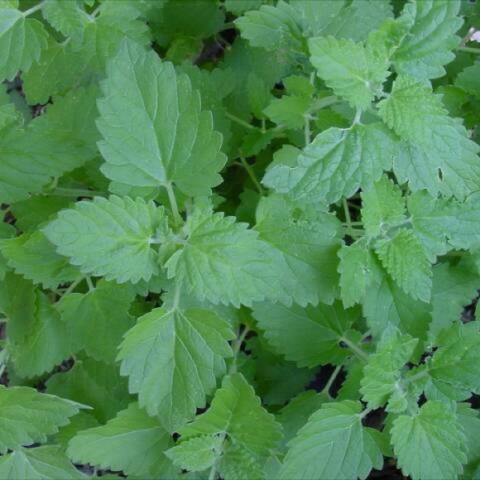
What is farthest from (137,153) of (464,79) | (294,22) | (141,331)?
(464,79)

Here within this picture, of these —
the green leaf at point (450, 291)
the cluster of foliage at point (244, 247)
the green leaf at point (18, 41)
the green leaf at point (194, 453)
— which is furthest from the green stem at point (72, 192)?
→ the green leaf at point (450, 291)

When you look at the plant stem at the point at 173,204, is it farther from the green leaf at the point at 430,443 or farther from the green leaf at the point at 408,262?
the green leaf at the point at 430,443

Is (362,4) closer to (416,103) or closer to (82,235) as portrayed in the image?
(416,103)

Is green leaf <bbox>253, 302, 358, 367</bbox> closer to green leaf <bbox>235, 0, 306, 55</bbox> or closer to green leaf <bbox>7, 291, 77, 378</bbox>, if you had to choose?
green leaf <bbox>7, 291, 77, 378</bbox>

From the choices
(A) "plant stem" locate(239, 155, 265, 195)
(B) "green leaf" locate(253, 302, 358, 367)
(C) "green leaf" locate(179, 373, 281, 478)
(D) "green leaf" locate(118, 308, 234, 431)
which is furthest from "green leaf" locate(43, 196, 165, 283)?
(A) "plant stem" locate(239, 155, 265, 195)

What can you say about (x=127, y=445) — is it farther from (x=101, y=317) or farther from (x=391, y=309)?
(x=391, y=309)

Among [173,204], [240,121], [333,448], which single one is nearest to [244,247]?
[173,204]
